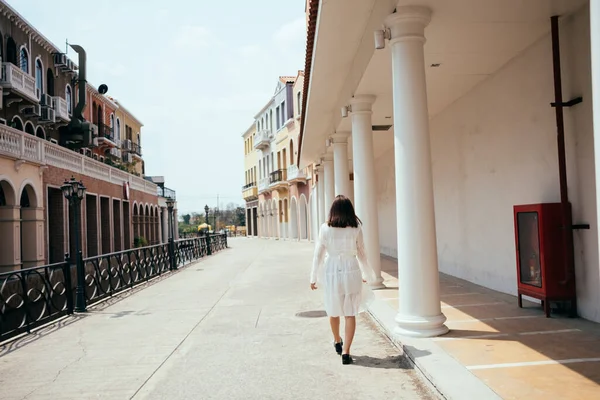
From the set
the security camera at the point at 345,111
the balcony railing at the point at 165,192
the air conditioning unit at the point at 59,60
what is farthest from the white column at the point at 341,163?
the balcony railing at the point at 165,192

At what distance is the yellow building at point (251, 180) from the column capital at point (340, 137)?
41.5 m

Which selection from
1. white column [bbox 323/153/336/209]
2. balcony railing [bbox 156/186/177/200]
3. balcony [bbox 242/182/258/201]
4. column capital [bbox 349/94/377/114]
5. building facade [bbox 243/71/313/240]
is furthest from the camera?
balcony [bbox 242/182/258/201]

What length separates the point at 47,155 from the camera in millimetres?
20594

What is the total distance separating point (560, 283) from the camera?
6.58 meters

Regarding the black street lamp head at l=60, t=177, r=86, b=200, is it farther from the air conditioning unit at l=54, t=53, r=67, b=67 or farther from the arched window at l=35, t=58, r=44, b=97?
the air conditioning unit at l=54, t=53, r=67, b=67

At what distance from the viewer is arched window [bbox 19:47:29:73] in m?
22.8

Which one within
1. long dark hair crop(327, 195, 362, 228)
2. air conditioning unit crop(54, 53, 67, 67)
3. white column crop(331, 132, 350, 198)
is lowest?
long dark hair crop(327, 195, 362, 228)

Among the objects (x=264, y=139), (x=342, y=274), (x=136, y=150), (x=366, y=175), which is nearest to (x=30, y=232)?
(x=366, y=175)

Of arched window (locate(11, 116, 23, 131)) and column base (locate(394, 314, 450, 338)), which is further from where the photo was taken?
arched window (locate(11, 116, 23, 131))

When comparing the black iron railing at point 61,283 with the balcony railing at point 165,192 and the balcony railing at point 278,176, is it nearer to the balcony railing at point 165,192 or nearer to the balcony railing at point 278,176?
the balcony railing at point 278,176

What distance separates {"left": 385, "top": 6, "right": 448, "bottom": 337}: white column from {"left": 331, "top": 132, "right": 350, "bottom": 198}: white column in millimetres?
7469

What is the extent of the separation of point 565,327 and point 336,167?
8.51m

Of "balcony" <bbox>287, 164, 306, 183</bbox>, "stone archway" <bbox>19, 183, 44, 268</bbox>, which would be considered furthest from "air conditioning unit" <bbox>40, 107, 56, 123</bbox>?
"balcony" <bbox>287, 164, 306, 183</bbox>

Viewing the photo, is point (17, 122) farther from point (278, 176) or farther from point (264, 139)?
point (264, 139)
